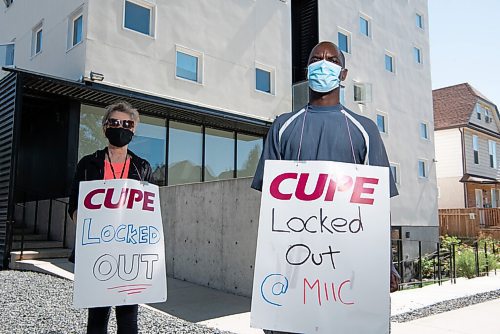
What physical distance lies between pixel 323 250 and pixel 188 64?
33.0 feet

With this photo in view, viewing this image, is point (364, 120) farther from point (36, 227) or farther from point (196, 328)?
point (36, 227)

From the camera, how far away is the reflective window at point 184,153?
Answer: 11.4 meters

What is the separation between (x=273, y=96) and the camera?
13203 mm

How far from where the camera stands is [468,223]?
73.7 feet

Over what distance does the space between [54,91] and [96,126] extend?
1.30m

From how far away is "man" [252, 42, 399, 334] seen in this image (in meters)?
2.20

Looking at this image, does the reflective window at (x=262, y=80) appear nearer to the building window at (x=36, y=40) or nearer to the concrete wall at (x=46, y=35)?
the concrete wall at (x=46, y=35)

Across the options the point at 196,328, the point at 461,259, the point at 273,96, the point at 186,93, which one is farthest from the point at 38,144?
the point at 461,259

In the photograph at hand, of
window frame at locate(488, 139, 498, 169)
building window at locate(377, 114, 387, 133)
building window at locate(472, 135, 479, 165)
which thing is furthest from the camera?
window frame at locate(488, 139, 498, 169)

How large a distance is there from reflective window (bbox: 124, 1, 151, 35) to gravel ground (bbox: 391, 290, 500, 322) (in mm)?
8422

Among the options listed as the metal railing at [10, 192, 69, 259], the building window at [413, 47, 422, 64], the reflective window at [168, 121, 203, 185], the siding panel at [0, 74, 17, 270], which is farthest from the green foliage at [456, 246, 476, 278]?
the building window at [413, 47, 422, 64]

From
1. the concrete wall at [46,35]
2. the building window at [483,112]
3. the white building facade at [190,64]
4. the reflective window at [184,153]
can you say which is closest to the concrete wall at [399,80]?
the white building facade at [190,64]

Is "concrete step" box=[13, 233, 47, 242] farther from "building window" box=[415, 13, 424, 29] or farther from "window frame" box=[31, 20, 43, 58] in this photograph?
"building window" box=[415, 13, 424, 29]

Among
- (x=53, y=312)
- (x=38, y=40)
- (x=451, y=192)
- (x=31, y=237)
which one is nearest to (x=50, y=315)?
(x=53, y=312)
